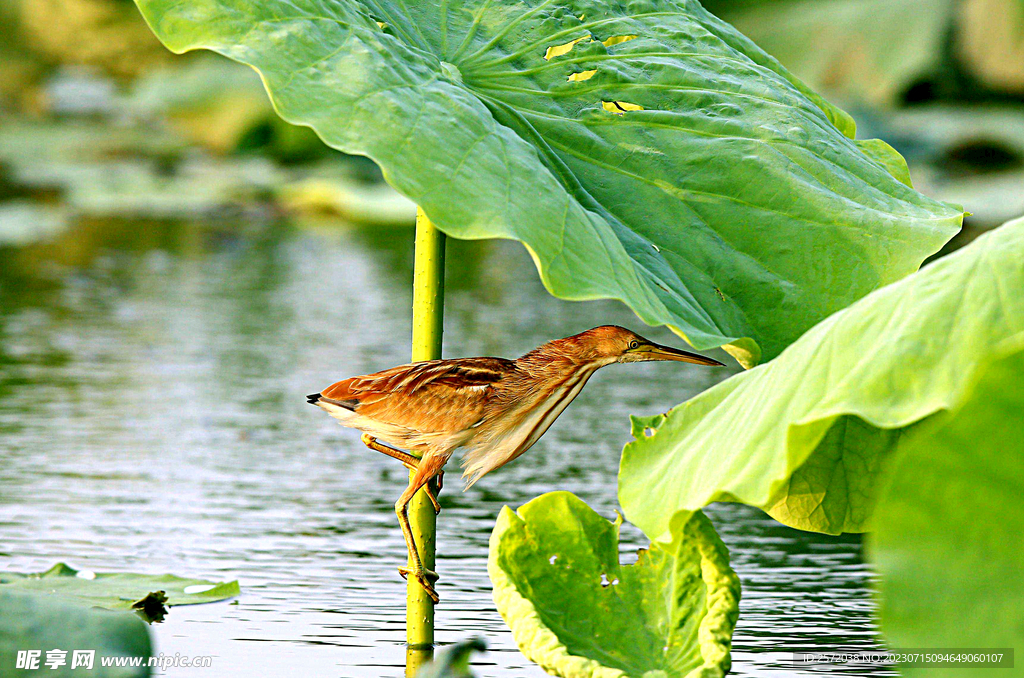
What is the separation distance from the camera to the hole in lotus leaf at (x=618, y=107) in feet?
3.76

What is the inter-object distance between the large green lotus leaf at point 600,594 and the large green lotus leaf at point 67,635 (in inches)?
11.9

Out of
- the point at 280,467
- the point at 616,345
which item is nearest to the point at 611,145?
the point at 616,345

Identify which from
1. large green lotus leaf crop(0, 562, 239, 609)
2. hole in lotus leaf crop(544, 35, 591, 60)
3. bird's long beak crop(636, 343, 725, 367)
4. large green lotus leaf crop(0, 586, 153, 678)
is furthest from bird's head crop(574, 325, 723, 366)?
large green lotus leaf crop(0, 562, 239, 609)

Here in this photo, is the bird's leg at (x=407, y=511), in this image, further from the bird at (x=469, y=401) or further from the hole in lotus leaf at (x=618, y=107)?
the hole in lotus leaf at (x=618, y=107)

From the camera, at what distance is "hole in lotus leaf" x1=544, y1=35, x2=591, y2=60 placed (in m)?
1.17

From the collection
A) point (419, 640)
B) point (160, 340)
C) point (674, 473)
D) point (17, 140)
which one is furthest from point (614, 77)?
point (17, 140)

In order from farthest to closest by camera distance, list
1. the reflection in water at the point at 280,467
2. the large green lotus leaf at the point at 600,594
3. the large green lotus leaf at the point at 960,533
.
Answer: the reflection in water at the point at 280,467
the large green lotus leaf at the point at 600,594
the large green lotus leaf at the point at 960,533

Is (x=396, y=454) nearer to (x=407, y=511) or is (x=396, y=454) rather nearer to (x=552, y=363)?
(x=407, y=511)

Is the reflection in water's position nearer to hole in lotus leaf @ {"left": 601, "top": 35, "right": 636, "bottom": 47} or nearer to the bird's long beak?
the bird's long beak

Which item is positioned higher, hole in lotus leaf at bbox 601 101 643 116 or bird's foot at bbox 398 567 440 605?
hole in lotus leaf at bbox 601 101 643 116

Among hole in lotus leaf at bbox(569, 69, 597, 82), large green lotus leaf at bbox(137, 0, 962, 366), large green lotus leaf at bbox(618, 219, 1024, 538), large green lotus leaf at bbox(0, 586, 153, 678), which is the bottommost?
large green lotus leaf at bbox(0, 586, 153, 678)

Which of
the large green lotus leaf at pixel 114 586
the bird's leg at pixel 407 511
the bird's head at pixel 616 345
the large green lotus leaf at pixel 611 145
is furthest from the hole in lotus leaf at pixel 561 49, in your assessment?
the large green lotus leaf at pixel 114 586

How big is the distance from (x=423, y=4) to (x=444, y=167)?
Result: 0.29 metres

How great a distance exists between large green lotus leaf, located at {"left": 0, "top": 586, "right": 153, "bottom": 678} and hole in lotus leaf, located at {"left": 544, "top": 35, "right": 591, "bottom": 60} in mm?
644
